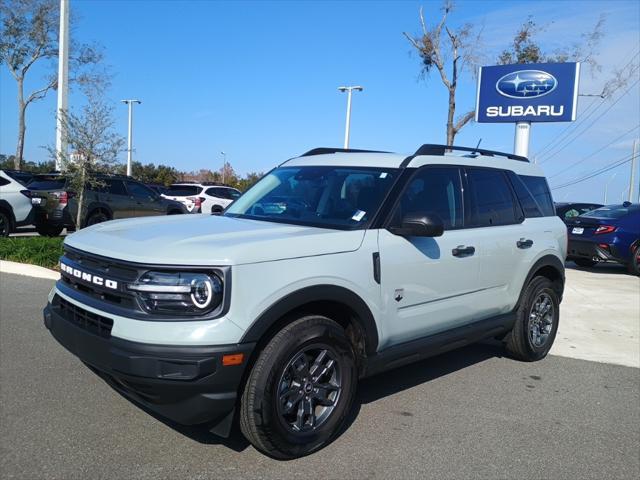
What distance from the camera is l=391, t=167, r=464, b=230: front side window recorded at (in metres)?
4.12

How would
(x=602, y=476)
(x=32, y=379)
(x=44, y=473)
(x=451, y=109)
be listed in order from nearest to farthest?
1. (x=44, y=473)
2. (x=602, y=476)
3. (x=32, y=379)
4. (x=451, y=109)

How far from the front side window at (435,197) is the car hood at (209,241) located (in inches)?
22.6

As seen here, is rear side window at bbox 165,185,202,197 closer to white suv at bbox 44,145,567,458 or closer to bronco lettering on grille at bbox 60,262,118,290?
white suv at bbox 44,145,567,458

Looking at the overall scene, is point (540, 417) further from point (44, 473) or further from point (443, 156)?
point (44, 473)

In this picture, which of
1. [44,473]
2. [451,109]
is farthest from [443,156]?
[451,109]

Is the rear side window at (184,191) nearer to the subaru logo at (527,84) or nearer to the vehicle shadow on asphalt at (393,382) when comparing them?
the subaru logo at (527,84)

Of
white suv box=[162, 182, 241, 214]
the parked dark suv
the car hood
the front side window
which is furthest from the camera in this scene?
white suv box=[162, 182, 241, 214]

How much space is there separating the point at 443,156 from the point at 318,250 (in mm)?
1753

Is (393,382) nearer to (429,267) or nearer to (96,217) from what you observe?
(429,267)

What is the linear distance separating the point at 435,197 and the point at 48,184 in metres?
11.6

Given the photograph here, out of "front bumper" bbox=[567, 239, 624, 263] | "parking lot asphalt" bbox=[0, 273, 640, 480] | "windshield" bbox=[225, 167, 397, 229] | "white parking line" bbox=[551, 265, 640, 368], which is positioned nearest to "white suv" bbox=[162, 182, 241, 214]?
"front bumper" bbox=[567, 239, 624, 263]

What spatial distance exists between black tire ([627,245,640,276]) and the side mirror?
987cm

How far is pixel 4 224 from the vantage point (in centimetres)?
1224

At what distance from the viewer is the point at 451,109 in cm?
1888
